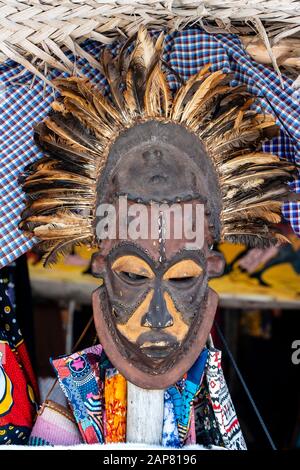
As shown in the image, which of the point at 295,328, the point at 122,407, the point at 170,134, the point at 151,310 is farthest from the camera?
the point at 295,328

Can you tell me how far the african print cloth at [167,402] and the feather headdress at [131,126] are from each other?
0.33 meters

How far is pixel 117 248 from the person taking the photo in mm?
1588

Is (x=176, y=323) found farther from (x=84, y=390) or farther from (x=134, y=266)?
(x=84, y=390)

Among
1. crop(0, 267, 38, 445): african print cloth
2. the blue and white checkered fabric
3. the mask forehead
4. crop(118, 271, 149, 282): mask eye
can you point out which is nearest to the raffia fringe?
the blue and white checkered fabric

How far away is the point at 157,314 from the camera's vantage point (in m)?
1.52

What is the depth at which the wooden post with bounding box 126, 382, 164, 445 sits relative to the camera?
167 centimetres

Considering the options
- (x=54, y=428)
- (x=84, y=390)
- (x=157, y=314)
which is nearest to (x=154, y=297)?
(x=157, y=314)

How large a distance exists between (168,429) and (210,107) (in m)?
0.75

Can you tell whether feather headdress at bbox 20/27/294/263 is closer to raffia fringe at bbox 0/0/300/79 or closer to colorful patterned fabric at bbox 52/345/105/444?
raffia fringe at bbox 0/0/300/79

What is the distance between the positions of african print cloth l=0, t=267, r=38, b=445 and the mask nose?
0.54 meters

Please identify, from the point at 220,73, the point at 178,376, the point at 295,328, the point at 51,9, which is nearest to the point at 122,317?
the point at 178,376

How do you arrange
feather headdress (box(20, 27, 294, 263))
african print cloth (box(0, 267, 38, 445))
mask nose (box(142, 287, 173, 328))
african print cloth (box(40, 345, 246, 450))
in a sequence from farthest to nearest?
african print cloth (box(0, 267, 38, 445))
african print cloth (box(40, 345, 246, 450))
feather headdress (box(20, 27, 294, 263))
mask nose (box(142, 287, 173, 328))

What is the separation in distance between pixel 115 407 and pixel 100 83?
2.62 ft

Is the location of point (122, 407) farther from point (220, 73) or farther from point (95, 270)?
point (220, 73)
